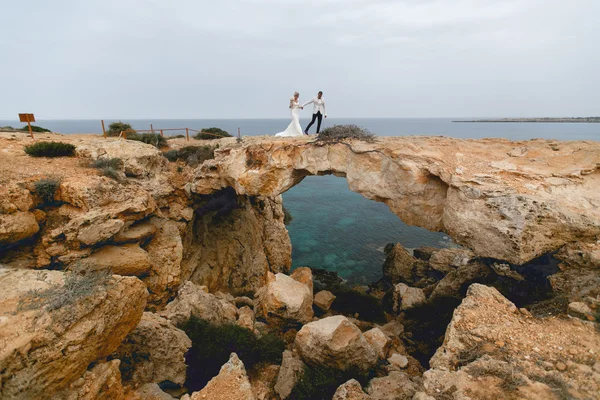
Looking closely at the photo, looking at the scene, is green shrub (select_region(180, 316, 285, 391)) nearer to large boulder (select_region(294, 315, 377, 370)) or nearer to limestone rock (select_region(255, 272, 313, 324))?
large boulder (select_region(294, 315, 377, 370))

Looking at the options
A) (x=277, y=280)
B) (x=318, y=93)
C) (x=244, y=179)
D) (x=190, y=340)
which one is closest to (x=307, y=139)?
(x=318, y=93)

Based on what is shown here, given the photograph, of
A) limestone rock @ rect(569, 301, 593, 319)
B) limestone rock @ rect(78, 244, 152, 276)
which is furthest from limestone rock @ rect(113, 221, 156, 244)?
limestone rock @ rect(569, 301, 593, 319)

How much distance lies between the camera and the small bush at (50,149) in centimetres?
1058

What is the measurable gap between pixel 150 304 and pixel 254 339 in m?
4.54

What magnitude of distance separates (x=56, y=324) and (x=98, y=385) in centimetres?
124

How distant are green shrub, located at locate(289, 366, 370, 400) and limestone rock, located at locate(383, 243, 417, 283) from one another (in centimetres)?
1013

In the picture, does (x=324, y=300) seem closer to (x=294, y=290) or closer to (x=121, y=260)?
(x=294, y=290)

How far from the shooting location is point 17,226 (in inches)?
301

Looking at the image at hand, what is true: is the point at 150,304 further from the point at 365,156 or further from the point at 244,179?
the point at 365,156

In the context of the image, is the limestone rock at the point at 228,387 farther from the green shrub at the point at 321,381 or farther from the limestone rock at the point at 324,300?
the limestone rock at the point at 324,300

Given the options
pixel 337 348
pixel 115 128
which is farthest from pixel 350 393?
pixel 115 128

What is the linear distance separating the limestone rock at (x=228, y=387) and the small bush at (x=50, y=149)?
10.7 m

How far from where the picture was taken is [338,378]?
6.89 m

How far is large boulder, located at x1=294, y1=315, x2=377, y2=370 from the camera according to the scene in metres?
7.07
